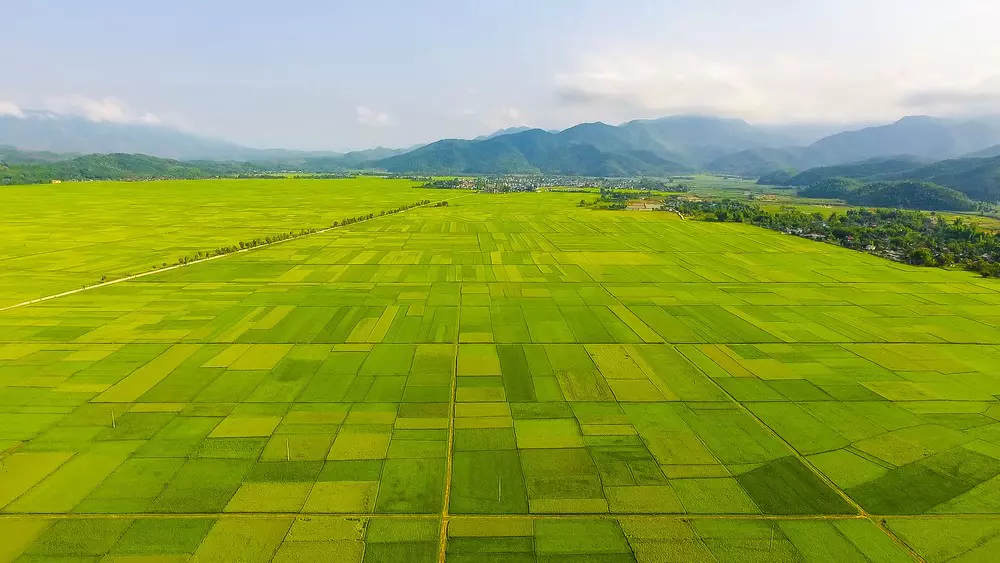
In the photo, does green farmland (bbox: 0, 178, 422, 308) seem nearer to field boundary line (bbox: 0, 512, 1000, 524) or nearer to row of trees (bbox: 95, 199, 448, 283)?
row of trees (bbox: 95, 199, 448, 283)

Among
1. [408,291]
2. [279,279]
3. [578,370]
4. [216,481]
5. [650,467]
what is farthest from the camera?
[279,279]

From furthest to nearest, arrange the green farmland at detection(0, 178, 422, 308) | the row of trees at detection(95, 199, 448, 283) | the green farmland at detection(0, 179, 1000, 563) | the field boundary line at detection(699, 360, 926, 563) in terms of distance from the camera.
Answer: the row of trees at detection(95, 199, 448, 283) → the green farmland at detection(0, 178, 422, 308) → the green farmland at detection(0, 179, 1000, 563) → the field boundary line at detection(699, 360, 926, 563)

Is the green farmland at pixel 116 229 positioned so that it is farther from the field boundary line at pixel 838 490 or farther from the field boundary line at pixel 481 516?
the field boundary line at pixel 838 490

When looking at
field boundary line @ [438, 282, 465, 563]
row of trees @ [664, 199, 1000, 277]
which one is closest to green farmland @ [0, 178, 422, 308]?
field boundary line @ [438, 282, 465, 563]

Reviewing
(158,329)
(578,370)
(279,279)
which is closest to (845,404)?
(578,370)

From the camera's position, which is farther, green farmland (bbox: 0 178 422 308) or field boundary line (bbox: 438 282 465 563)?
green farmland (bbox: 0 178 422 308)

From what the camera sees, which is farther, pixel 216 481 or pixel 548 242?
pixel 548 242

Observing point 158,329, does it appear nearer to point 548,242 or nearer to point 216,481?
point 216,481
